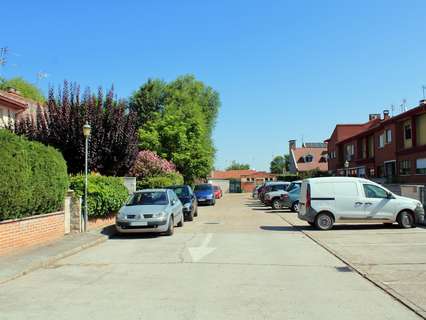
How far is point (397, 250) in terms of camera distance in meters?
13.2

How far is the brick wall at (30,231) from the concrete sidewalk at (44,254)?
0.27 m

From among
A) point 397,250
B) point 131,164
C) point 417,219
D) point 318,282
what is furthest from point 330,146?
point 318,282

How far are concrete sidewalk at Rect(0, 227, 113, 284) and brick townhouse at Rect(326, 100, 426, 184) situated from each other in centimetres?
2596

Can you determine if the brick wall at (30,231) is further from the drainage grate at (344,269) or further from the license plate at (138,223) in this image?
the drainage grate at (344,269)

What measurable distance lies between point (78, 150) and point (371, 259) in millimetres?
16454

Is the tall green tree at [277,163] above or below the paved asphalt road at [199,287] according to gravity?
above

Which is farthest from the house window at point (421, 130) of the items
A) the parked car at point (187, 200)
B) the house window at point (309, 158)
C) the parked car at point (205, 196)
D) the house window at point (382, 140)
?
the house window at point (309, 158)

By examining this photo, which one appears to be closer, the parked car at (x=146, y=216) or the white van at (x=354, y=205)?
the parked car at (x=146, y=216)

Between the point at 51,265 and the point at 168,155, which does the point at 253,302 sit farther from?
the point at 168,155

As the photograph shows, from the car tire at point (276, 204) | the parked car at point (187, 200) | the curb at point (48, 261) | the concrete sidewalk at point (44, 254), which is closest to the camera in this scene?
the curb at point (48, 261)

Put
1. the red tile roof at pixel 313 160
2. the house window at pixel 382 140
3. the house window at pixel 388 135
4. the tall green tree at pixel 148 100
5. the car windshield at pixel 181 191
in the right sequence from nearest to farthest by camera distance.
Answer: the car windshield at pixel 181 191
the house window at pixel 388 135
the house window at pixel 382 140
the tall green tree at pixel 148 100
the red tile roof at pixel 313 160

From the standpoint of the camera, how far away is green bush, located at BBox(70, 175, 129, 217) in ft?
61.7

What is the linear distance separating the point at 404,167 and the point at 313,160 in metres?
55.7

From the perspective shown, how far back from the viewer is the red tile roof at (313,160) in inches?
3648
